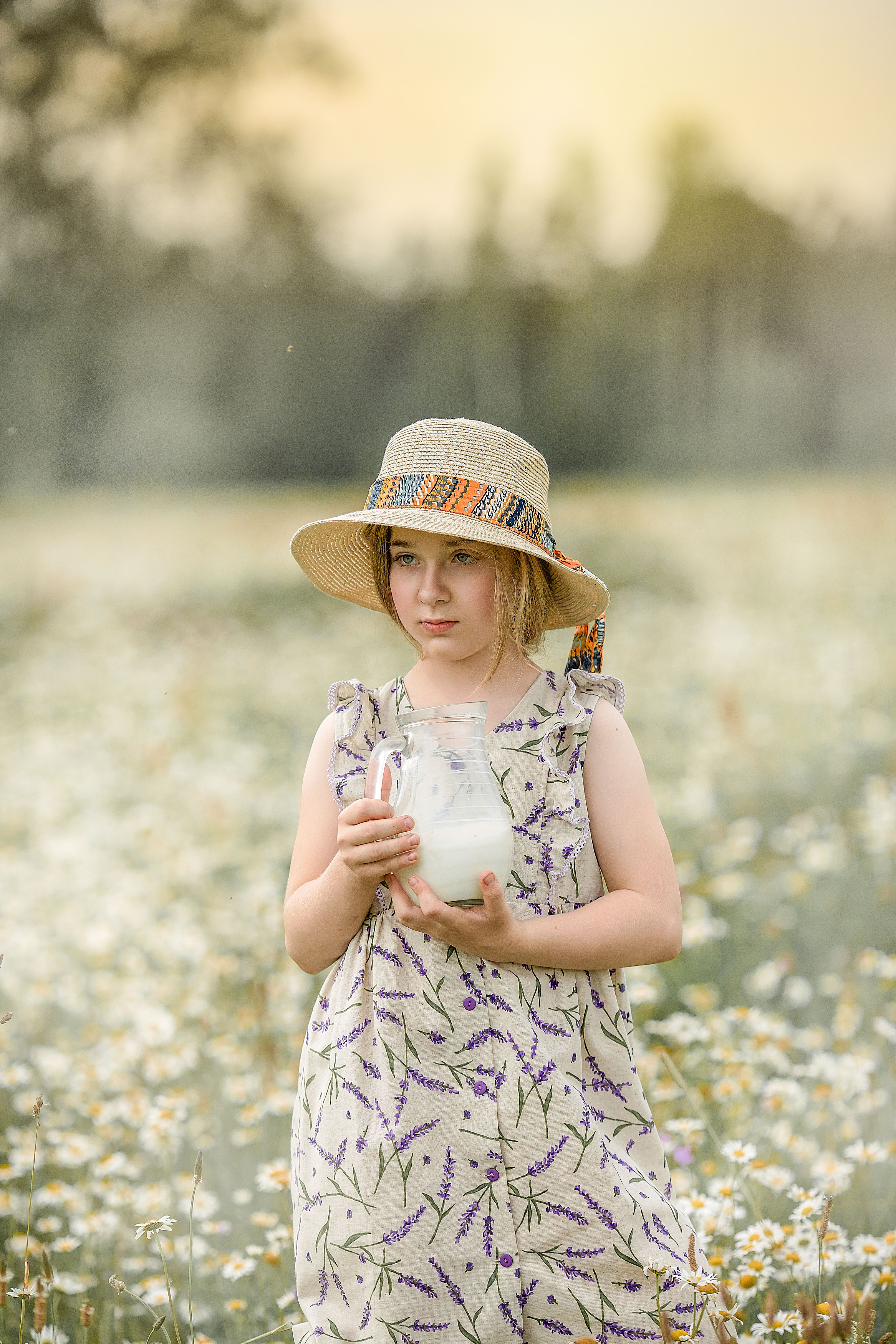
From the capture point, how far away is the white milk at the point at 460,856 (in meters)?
1.43

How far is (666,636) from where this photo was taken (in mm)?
6461

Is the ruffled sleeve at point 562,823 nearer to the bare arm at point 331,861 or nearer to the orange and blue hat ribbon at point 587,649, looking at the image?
the orange and blue hat ribbon at point 587,649

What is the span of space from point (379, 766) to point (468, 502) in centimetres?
44

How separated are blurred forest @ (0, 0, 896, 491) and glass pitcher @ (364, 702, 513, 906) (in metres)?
6.34

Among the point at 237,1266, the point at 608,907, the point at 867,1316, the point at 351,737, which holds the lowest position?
the point at 237,1266

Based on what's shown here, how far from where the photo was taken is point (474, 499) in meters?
1.68

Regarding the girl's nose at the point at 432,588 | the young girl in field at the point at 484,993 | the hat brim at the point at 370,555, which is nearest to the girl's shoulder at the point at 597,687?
the young girl in field at the point at 484,993

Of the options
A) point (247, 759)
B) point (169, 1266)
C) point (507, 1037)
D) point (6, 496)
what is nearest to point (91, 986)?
point (169, 1266)

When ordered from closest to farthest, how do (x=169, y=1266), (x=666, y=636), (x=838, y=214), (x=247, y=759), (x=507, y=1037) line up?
1. (x=507, y=1037)
2. (x=169, y=1266)
3. (x=247, y=759)
4. (x=666, y=636)
5. (x=838, y=214)

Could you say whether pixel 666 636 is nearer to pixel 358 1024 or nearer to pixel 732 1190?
pixel 732 1190

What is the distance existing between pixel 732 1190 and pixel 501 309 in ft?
22.5

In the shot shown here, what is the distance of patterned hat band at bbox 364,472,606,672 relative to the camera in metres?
1.67

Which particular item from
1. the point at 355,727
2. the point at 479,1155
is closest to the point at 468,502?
the point at 355,727

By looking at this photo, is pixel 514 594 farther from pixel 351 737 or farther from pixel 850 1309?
pixel 850 1309
